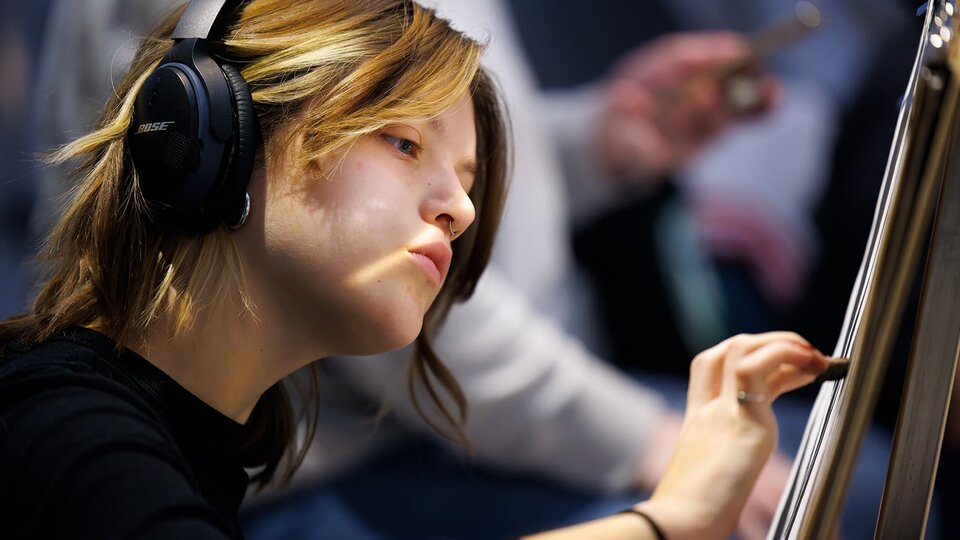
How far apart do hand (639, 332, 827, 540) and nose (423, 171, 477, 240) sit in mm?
217

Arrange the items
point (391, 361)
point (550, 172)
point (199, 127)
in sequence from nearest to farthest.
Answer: point (199, 127)
point (391, 361)
point (550, 172)

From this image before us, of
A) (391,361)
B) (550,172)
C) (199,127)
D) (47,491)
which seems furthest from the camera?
(550,172)

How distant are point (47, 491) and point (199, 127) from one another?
0.78 feet

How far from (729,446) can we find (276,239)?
0.35 metres

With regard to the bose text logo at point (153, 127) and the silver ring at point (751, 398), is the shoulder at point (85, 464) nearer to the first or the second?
the bose text logo at point (153, 127)

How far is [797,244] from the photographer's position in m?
1.49

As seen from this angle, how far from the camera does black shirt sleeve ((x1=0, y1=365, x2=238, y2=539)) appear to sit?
1.44ft

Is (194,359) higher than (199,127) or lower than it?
lower

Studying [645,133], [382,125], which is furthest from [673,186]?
[382,125]

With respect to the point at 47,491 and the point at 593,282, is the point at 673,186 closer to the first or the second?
the point at 593,282

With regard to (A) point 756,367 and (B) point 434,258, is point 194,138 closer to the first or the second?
(B) point 434,258

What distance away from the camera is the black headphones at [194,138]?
587mm

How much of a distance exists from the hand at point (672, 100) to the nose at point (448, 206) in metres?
0.87

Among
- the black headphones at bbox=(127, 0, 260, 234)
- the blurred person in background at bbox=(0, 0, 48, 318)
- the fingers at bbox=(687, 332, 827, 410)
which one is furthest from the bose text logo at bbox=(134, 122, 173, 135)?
the blurred person in background at bbox=(0, 0, 48, 318)
